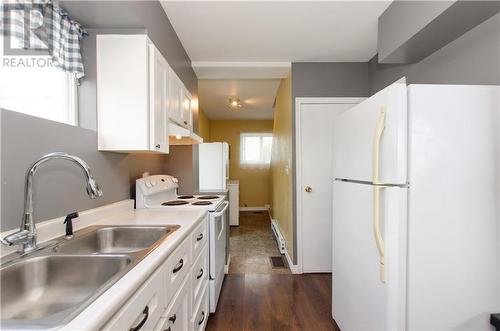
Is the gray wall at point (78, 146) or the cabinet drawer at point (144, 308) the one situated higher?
the gray wall at point (78, 146)

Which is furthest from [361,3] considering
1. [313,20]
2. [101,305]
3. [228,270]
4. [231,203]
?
[231,203]

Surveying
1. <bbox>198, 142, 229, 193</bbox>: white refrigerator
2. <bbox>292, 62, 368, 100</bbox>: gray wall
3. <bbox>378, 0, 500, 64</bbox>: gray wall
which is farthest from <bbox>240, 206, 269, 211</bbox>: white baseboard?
<bbox>378, 0, 500, 64</bbox>: gray wall

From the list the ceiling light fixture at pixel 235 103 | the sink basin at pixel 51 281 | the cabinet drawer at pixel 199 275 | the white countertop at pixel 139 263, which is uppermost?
the ceiling light fixture at pixel 235 103

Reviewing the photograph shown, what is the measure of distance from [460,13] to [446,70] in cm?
47

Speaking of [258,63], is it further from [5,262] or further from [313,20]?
[5,262]

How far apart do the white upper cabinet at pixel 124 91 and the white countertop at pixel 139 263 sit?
1.52 feet

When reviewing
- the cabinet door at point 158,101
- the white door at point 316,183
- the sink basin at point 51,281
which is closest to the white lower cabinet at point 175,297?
the sink basin at point 51,281

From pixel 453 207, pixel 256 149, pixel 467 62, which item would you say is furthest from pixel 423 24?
pixel 256 149

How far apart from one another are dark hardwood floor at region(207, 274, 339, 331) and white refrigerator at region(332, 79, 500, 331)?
938mm

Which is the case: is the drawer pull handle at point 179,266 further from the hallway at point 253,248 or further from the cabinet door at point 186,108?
the hallway at point 253,248

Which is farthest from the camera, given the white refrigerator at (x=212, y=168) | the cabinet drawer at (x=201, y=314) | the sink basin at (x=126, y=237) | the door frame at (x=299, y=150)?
the white refrigerator at (x=212, y=168)

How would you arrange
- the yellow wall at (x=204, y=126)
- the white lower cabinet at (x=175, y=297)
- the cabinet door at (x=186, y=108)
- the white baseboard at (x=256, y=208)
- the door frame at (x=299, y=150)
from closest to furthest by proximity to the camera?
the white lower cabinet at (x=175, y=297) < the cabinet door at (x=186, y=108) < the door frame at (x=299, y=150) < the yellow wall at (x=204, y=126) < the white baseboard at (x=256, y=208)

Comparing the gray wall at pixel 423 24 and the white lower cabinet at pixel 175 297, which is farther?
the gray wall at pixel 423 24

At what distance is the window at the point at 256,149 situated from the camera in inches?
259
